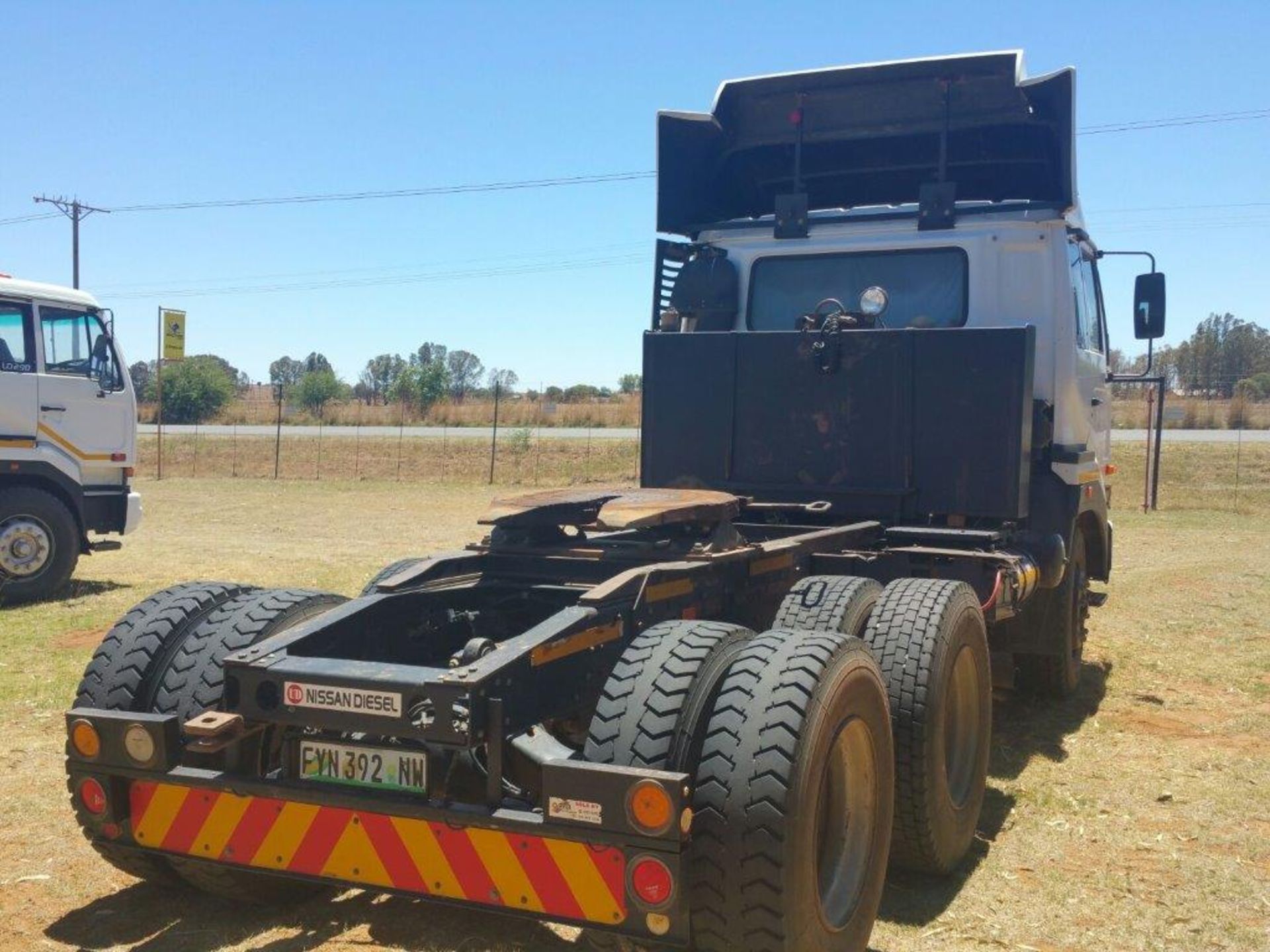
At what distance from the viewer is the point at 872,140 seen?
24.7 feet

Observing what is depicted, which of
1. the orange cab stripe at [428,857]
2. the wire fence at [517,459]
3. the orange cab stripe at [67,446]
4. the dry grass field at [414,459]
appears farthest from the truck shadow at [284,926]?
the dry grass field at [414,459]

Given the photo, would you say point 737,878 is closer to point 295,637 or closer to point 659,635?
point 659,635

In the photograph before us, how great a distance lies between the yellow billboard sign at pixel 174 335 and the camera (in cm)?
3067

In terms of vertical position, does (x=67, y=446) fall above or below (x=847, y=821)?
above

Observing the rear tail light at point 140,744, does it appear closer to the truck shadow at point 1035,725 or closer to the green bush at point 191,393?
the truck shadow at point 1035,725

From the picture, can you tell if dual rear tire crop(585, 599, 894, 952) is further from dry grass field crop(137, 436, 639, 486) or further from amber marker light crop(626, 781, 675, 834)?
dry grass field crop(137, 436, 639, 486)

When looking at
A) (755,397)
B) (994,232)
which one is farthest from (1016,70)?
(755,397)

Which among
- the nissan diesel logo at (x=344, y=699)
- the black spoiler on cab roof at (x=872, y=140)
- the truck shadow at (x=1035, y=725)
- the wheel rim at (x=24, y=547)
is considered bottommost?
the truck shadow at (x=1035, y=725)

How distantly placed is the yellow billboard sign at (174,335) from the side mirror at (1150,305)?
90.2 ft

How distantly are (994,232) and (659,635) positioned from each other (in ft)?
14.0

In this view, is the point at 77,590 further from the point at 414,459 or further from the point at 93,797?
the point at 414,459

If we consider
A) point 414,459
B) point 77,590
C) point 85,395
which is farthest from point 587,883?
point 414,459

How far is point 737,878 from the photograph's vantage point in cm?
307

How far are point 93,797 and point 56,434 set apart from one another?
8545 mm
